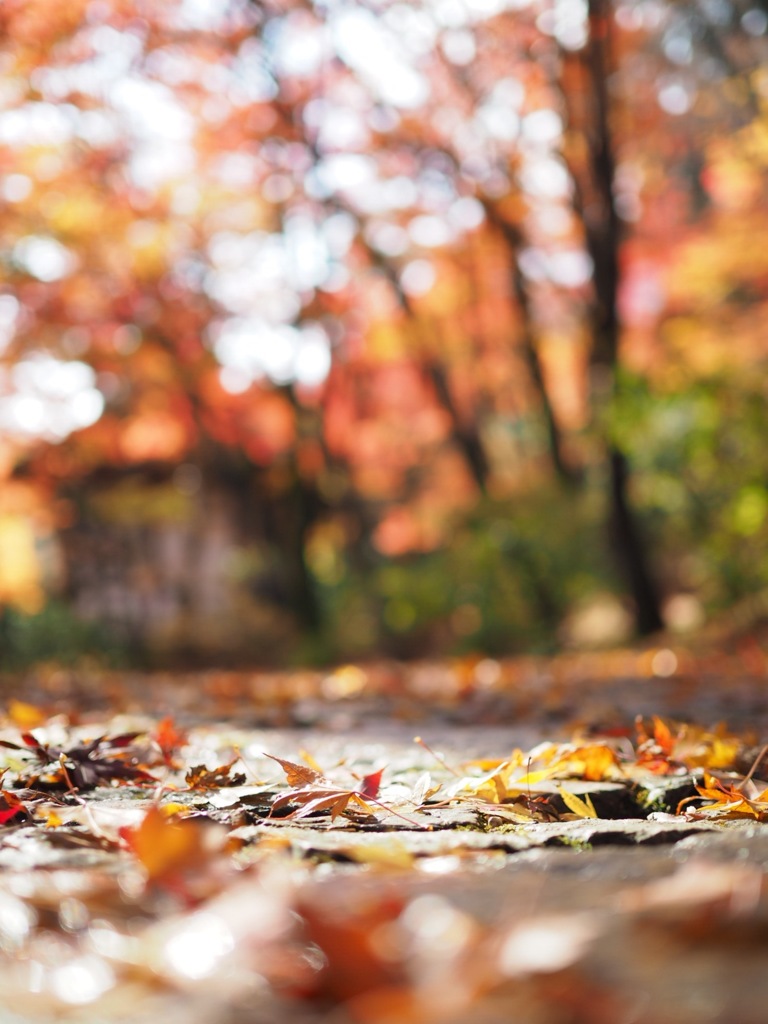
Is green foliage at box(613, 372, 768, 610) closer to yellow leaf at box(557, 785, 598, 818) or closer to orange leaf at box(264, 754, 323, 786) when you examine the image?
yellow leaf at box(557, 785, 598, 818)

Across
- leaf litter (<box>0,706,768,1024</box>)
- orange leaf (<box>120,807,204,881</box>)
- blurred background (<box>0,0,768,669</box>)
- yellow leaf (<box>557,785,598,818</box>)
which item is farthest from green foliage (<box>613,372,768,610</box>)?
orange leaf (<box>120,807,204,881</box>)

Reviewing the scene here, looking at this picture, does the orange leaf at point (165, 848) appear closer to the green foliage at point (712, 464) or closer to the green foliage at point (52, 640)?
the green foliage at point (712, 464)

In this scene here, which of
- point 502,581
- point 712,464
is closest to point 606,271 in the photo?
point 712,464

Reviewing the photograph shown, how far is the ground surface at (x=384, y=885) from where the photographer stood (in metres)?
0.79

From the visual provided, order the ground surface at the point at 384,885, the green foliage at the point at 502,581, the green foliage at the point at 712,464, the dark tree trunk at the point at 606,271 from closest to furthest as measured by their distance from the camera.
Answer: the ground surface at the point at 384,885
the green foliage at the point at 712,464
the dark tree trunk at the point at 606,271
the green foliage at the point at 502,581

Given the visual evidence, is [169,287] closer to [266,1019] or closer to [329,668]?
[329,668]

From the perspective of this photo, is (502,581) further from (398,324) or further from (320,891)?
(320,891)

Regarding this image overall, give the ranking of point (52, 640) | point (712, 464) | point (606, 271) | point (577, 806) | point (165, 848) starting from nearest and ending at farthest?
point (165, 848) < point (577, 806) < point (712, 464) < point (606, 271) < point (52, 640)

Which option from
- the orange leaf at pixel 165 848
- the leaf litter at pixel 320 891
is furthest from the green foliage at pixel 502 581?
the orange leaf at pixel 165 848

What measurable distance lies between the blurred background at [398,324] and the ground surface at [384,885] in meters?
6.27

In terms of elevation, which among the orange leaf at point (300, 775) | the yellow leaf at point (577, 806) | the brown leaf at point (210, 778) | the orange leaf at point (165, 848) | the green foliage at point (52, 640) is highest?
the orange leaf at point (165, 848)

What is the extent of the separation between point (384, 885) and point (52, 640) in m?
11.5

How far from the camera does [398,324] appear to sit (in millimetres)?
13414

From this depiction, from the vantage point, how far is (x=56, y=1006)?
31.6 inches
